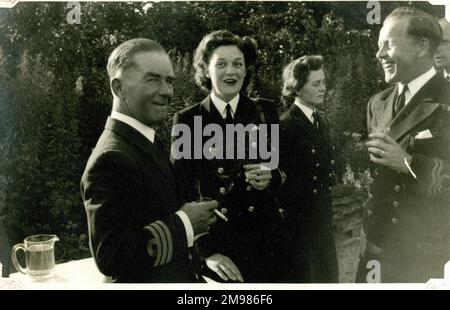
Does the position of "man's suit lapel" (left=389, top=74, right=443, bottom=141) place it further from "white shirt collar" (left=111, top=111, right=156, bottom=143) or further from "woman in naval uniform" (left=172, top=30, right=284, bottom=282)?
"white shirt collar" (left=111, top=111, right=156, bottom=143)

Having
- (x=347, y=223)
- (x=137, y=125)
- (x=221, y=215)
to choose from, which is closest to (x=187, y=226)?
(x=221, y=215)

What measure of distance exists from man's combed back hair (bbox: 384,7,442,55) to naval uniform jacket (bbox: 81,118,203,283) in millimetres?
1578

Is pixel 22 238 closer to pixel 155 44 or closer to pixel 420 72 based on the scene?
pixel 155 44

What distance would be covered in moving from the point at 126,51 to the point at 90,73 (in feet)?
0.98

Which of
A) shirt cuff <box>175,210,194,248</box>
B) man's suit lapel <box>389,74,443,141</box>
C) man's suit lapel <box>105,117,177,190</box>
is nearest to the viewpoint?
man's suit lapel <box>105,117,177,190</box>

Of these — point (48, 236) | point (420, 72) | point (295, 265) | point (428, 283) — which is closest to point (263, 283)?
point (295, 265)

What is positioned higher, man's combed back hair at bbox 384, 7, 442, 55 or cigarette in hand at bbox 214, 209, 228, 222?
man's combed back hair at bbox 384, 7, 442, 55

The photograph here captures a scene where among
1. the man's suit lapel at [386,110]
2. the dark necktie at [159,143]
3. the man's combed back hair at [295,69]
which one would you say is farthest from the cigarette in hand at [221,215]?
the man's suit lapel at [386,110]

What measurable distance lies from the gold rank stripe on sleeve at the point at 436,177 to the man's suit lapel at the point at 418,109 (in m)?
0.25

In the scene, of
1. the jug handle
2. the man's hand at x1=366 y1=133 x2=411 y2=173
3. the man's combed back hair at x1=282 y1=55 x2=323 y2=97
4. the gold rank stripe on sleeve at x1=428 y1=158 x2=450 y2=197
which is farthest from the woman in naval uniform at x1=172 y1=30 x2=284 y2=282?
the jug handle

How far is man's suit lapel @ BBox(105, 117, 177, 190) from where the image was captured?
2545 mm

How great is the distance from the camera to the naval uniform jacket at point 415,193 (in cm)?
288

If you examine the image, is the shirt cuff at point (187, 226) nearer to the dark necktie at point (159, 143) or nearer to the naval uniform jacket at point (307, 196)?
the dark necktie at point (159, 143)

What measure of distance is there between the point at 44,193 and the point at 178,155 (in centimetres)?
85
